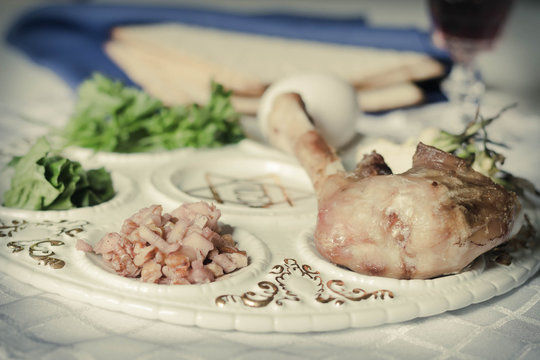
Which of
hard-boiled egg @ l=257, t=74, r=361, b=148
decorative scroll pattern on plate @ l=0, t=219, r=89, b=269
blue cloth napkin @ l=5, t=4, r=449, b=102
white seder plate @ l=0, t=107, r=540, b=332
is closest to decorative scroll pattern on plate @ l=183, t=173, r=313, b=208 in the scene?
white seder plate @ l=0, t=107, r=540, b=332

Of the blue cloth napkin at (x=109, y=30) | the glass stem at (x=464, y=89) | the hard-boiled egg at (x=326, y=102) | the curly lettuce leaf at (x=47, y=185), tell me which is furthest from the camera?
the blue cloth napkin at (x=109, y=30)

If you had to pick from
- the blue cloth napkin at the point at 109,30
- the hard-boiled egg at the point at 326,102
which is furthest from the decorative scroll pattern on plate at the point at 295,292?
the blue cloth napkin at the point at 109,30

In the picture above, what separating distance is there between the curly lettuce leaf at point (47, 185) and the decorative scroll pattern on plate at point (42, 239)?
78 mm

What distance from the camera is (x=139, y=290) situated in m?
1.05

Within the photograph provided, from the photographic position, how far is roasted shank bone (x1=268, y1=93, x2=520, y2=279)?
1.08 meters

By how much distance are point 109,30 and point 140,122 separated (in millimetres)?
1398

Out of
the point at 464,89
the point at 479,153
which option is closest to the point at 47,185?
the point at 479,153

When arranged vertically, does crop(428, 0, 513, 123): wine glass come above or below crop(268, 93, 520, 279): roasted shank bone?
above

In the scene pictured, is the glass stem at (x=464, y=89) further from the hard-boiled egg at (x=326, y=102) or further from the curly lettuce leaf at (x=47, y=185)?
the curly lettuce leaf at (x=47, y=185)

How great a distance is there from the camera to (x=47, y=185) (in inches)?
55.1

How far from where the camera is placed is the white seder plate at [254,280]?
1.02 metres

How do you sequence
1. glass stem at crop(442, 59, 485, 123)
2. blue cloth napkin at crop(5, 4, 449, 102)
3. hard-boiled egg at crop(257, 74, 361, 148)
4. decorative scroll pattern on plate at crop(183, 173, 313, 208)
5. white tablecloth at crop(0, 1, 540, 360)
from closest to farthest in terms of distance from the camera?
white tablecloth at crop(0, 1, 540, 360) → decorative scroll pattern on plate at crop(183, 173, 313, 208) → hard-boiled egg at crop(257, 74, 361, 148) → glass stem at crop(442, 59, 485, 123) → blue cloth napkin at crop(5, 4, 449, 102)

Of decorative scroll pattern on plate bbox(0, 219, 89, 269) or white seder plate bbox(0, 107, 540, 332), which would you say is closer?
white seder plate bbox(0, 107, 540, 332)

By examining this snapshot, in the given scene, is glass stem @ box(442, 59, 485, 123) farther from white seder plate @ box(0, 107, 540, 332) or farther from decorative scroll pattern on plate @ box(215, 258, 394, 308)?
decorative scroll pattern on plate @ box(215, 258, 394, 308)
